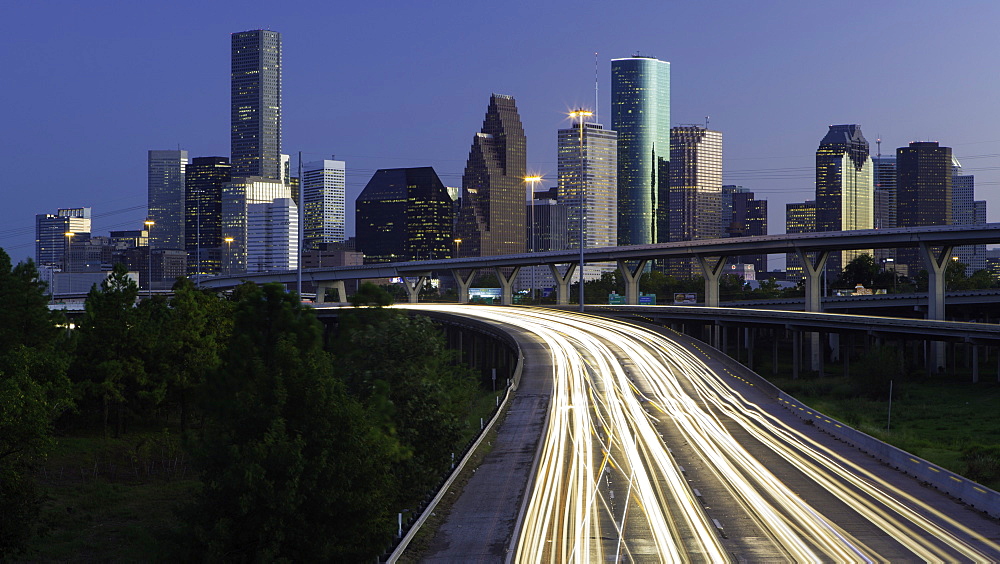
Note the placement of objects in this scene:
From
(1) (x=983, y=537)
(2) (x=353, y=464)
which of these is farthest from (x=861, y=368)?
(2) (x=353, y=464)

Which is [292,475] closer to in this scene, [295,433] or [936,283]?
[295,433]

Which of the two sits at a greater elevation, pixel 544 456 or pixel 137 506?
pixel 544 456

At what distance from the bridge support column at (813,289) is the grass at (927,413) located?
12.2 meters

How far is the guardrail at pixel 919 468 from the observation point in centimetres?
3167

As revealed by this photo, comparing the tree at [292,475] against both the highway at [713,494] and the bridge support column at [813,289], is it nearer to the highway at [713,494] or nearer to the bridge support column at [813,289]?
the highway at [713,494]

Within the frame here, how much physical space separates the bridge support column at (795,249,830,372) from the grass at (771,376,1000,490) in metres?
12.2

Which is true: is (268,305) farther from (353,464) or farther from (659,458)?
(659,458)

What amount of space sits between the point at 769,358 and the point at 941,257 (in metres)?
30.8

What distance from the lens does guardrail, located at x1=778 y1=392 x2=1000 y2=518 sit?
31.7m

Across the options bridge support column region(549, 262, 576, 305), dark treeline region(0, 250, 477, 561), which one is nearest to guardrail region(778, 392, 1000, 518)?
dark treeline region(0, 250, 477, 561)

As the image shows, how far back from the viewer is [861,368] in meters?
85.2

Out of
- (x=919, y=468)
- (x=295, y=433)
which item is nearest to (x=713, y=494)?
(x=919, y=468)

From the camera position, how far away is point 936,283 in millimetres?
112000

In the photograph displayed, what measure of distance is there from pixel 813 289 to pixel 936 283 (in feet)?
49.5
